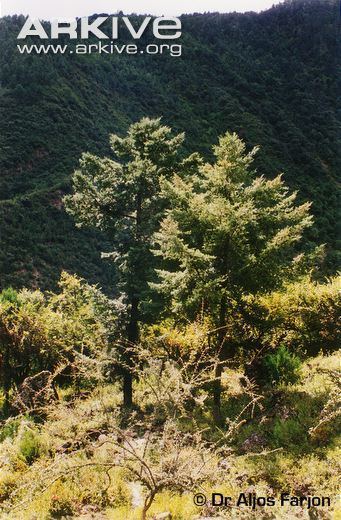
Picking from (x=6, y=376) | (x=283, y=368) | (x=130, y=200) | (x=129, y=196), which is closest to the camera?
(x=283, y=368)

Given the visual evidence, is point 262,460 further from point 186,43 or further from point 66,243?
point 186,43

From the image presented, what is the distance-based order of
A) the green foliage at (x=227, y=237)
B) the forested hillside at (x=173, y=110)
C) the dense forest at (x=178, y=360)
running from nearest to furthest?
the dense forest at (x=178, y=360) < the green foliage at (x=227, y=237) < the forested hillside at (x=173, y=110)

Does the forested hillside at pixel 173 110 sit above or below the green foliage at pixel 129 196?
above

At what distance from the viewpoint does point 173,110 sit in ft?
186

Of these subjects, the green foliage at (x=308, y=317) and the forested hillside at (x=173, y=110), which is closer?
the green foliage at (x=308, y=317)

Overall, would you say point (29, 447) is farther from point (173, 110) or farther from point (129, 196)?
point (173, 110)

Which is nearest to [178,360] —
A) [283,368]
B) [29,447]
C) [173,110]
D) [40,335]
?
[283,368]

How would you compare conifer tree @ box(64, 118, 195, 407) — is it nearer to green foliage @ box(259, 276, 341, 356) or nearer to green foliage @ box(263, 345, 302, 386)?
green foliage @ box(259, 276, 341, 356)

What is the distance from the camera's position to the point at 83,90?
187ft

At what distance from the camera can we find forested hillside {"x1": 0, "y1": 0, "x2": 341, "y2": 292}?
3866cm

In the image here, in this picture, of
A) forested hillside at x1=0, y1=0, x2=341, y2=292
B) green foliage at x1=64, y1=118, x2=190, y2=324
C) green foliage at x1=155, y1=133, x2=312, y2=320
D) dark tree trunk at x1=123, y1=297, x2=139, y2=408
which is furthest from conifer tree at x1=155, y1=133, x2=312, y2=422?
forested hillside at x1=0, y1=0, x2=341, y2=292

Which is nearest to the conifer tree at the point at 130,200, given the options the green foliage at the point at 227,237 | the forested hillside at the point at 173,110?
the green foliage at the point at 227,237

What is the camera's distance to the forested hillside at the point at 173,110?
38656 mm

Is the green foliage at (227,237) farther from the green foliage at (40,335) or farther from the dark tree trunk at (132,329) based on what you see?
the green foliage at (40,335)
